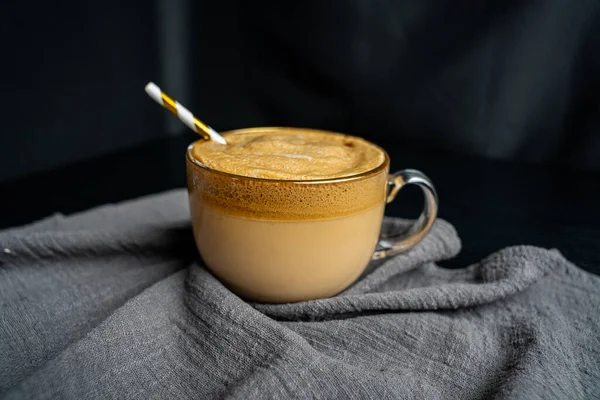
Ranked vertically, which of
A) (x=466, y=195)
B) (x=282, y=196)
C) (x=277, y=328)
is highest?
(x=282, y=196)

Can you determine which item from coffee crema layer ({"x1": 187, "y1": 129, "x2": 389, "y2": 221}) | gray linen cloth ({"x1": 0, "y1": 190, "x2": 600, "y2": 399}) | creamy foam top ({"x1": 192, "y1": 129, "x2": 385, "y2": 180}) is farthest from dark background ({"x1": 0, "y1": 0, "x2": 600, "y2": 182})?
coffee crema layer ({"x1": 187, "y1": 129, "x2": 389, "y2": 221})

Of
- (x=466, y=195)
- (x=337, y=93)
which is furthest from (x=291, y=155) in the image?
(x=337, y=93)

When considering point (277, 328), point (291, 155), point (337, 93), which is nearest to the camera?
point (277, 328)

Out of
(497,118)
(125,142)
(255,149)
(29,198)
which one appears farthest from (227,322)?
(125,142)

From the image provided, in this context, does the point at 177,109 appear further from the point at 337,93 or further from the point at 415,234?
the point at 337,93

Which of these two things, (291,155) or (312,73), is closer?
(291,155)

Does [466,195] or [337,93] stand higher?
[337,93]

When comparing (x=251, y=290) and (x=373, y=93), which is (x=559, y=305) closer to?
(x=251, y=290)
